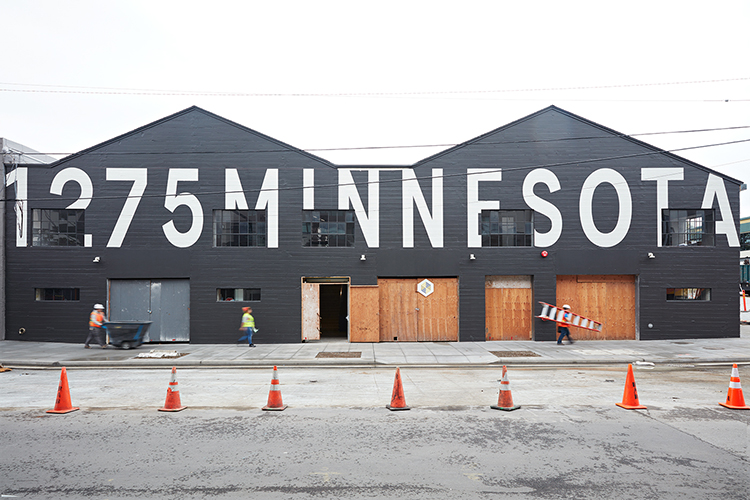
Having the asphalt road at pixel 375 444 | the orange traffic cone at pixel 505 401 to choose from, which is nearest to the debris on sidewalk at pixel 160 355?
the asphalt road at pixel 375 444

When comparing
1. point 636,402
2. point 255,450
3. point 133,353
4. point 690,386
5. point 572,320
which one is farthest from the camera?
point 572,320

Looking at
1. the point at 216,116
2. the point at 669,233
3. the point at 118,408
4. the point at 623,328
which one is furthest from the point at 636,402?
the point at 216,116

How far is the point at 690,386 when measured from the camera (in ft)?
33.8

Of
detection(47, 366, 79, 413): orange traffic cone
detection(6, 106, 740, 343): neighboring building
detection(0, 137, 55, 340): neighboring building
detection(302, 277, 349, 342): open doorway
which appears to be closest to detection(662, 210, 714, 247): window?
detection(6, 106, 740, 343): neighboring building

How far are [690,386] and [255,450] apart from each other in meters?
9.69

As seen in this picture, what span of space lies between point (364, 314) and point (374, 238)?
3.06m

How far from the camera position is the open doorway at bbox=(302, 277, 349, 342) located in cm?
1808

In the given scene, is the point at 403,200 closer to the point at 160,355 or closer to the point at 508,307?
the point at 508,307

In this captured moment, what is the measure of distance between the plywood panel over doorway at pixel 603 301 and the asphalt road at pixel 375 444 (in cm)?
796

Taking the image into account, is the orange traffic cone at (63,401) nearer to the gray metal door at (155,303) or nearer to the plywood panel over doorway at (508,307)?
the gray metal door at (155,303)

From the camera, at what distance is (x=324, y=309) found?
22.3 meters

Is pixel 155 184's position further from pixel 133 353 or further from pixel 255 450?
pixel 255 450

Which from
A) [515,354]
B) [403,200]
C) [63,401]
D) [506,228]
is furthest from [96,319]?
[506,228]

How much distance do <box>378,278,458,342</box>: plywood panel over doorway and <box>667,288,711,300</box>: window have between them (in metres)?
8.90
